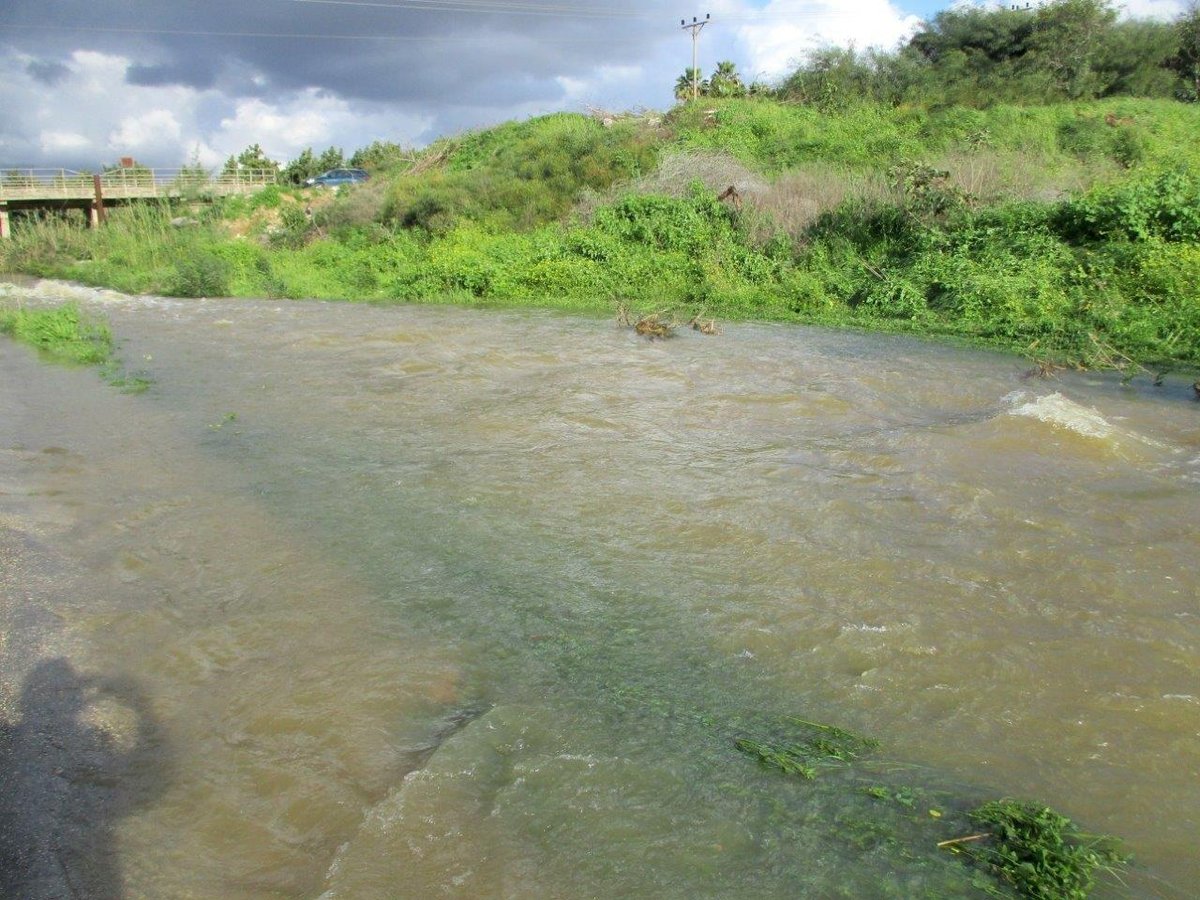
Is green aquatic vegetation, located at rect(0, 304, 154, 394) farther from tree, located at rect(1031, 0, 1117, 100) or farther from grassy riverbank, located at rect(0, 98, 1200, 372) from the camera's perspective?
tree, located at rect(1031, 0, 1117, 100)

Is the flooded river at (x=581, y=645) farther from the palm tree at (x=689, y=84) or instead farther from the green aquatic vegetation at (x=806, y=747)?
the palm tree at (x=689, y=84)

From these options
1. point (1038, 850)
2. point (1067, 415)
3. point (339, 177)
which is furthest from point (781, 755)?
point (339, 177)

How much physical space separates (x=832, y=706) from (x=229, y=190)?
32.2m

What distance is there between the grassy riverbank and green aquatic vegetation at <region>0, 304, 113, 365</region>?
5.37 metres

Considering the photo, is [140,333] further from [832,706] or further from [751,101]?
[751,101]

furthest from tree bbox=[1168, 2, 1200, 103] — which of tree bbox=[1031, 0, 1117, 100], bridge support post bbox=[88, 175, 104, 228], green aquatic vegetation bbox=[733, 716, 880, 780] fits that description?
bridge support post bbox=[88, 175, 104, 228]

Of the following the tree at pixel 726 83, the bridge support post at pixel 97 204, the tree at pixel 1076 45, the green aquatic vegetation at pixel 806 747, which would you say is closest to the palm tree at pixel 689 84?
the tree at pixel 726 83

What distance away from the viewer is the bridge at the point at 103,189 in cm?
2912

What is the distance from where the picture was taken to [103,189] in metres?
32.1

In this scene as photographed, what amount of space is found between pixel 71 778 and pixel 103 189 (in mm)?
34880

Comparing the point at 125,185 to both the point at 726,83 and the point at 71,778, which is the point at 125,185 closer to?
the point at 726,83

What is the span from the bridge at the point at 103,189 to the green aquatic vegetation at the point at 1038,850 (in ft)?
98.5

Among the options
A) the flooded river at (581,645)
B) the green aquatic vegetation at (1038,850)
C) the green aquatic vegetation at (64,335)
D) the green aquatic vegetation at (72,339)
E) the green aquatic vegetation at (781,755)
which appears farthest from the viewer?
the green aquatic vegetation at (64,335)

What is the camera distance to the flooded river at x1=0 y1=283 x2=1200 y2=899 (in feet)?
9.78
